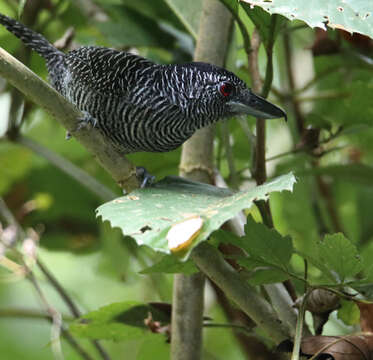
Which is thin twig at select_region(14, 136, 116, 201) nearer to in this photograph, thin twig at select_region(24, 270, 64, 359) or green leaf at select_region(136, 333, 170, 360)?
thin twig at select_region(24, 270, 64, 359)

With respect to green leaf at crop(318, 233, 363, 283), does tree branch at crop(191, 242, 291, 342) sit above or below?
below

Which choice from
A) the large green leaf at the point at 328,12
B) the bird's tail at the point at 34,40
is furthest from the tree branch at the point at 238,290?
the bird's tail at the point at 34,40

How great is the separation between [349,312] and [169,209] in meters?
0.43

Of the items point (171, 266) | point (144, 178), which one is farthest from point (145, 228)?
point (144, 178)

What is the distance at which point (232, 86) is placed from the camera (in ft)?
4.46

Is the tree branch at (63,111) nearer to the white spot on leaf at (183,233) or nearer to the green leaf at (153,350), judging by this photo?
the white spot on leaf at (183,233)

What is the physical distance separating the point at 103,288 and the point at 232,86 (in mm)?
1887

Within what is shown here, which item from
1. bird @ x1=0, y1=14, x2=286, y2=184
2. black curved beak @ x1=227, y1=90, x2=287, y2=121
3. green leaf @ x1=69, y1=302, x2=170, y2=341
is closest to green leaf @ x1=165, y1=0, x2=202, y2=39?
bird @ x1=0, y1=14, x2=286, y2=184

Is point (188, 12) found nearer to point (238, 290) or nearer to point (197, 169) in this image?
point (197, 169)

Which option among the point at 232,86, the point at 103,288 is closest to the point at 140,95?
the point at 232,86

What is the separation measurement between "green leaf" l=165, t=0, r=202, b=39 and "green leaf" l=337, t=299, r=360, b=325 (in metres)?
0.87

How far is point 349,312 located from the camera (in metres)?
1.14

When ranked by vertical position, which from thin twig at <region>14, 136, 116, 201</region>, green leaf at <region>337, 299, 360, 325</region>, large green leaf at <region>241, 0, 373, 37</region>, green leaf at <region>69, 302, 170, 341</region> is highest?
large green leaf at <region>241, 0, 373, 37</region>

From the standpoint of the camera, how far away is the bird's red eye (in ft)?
4.45
